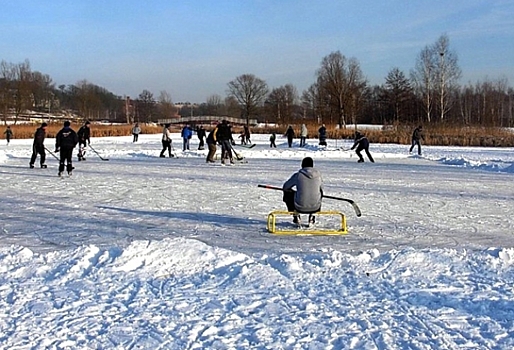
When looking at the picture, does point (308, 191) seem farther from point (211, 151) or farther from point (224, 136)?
point (211, 151)

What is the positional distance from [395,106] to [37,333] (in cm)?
7177

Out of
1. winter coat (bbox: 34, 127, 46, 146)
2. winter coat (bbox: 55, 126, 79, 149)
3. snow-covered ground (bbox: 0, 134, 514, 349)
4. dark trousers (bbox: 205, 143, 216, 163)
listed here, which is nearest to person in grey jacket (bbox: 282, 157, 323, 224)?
snow-covered ground (bbox: 0, 134, 514, 349)

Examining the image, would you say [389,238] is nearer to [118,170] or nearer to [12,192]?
[12,192]

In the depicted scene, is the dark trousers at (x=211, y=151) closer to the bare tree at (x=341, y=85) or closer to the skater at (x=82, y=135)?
the skater at (x=82, y=135)

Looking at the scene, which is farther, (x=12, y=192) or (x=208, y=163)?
(x=208, y=163)

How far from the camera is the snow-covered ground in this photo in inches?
161

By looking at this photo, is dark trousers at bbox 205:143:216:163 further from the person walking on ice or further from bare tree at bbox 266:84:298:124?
bare tree at bbox 266:84:298:124

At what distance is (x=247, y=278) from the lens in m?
5.39

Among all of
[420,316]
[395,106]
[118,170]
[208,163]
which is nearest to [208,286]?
[420,316]

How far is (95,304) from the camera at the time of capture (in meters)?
4.75

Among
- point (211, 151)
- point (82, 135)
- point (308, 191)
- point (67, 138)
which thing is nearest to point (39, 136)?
point (67, 138)

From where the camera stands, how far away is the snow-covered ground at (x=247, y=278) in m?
4.09

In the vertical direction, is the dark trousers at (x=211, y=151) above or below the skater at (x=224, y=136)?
below

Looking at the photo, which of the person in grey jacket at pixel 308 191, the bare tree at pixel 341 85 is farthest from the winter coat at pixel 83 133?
the bare tree at pixel 341 85
